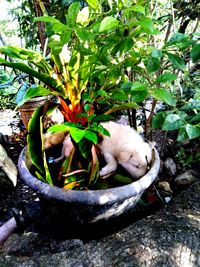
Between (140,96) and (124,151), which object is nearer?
(140,96)

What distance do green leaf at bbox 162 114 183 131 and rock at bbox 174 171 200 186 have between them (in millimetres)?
824

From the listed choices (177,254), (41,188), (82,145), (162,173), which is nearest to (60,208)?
(41,188)

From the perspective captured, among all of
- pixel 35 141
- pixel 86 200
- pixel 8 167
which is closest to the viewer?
pixel 86 200

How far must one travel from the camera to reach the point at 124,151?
41.8 inches

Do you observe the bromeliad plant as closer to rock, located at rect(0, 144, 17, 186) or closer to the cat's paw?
the cat's paw

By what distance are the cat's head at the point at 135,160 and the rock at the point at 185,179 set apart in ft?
1.73

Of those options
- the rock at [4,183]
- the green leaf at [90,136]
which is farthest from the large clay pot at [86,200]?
the rock at [4,183]

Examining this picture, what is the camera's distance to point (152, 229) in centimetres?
90

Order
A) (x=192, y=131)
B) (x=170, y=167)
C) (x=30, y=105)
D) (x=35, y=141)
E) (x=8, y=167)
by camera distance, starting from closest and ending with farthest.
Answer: (x=192, y=131), (x=35, y=141), (x=170, y=167), (x=8, y=167), (x=30, y=105)

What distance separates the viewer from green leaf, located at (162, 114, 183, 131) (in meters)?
0.76

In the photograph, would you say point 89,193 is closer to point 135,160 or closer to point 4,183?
point 135,160

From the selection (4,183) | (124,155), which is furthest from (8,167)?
(124,155)

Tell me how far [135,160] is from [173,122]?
0.32 metres

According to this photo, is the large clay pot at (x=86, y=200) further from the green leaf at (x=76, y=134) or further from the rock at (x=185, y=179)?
the rock at (x=185, y=179)
